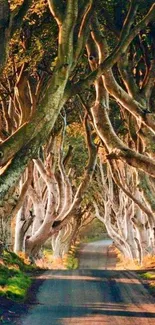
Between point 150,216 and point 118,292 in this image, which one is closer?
point 118,292

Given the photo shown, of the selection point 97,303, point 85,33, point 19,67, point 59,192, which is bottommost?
point 97,303

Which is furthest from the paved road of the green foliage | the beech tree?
the green foliage

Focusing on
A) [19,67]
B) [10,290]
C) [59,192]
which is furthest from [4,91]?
[10,290]

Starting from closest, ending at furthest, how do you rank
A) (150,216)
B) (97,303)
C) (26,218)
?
(97,303)
(150,216)
(26,218)

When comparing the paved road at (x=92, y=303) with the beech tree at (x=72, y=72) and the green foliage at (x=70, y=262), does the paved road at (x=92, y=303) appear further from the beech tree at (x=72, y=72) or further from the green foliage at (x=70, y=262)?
the green foliage at (x=70, y=262)

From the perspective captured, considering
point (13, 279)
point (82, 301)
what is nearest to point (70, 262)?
point (13, 279)

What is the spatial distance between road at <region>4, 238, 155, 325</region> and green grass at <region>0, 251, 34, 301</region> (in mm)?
509

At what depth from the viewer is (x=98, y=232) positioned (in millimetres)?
99375

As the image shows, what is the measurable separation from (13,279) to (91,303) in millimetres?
3487

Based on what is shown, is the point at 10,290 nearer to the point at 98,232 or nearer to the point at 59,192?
the point at 59,192

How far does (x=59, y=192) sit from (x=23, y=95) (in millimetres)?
7232

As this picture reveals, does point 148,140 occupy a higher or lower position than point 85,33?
lower

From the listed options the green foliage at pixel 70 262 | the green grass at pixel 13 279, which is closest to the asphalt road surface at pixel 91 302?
the green grass at pixel 13 279

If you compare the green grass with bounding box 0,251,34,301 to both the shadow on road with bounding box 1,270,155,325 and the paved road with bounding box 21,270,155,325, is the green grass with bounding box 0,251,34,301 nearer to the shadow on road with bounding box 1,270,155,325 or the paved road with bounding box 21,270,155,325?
the shadow on road with bounding box 1,270,155,325
